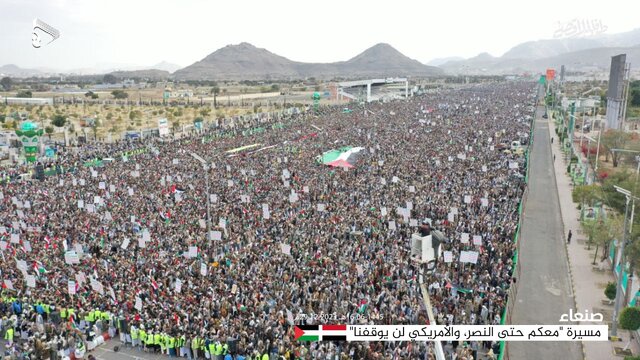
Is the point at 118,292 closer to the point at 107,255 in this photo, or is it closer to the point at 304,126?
the point at 107,255

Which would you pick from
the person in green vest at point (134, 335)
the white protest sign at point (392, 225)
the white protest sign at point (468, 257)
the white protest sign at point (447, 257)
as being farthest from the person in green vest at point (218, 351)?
the white protest sign at point (392, 225)

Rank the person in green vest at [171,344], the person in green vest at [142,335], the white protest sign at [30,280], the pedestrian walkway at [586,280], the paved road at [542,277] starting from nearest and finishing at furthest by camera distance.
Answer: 1. the person in green vest at [171,344]
2. the person in green vest at [142,335]
3. the paved road at [542,277]
4. the pedestrian walkway at [586,280]
5. the white protest sign at [30,280]

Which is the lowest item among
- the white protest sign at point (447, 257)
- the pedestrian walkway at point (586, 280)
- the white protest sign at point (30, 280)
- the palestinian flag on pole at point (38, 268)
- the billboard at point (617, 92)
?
the pedestrian walkway at point (586, 280)

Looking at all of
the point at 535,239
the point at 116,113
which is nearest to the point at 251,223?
the point at 535,239

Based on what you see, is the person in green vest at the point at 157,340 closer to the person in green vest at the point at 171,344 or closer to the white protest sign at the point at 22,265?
the person in green vest at the point at 171,344

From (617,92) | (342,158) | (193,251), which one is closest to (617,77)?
(617,92)

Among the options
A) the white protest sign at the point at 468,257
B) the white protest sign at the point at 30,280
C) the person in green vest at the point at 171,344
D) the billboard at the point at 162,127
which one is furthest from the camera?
the billboard at the point at 162,127

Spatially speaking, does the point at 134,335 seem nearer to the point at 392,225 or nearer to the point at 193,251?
the point at 193,251

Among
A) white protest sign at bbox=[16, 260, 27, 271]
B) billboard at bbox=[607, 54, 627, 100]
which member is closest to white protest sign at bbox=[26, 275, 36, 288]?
white protest sign at bbox=[16, 260, 27, 271]
